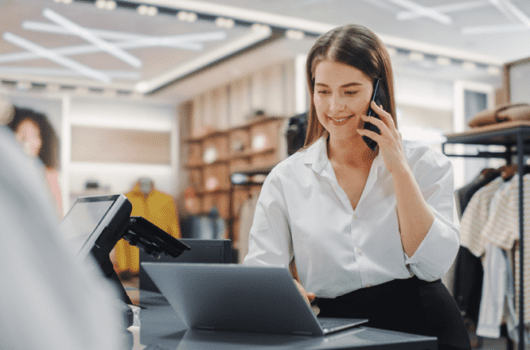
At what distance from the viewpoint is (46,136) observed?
1022 cm

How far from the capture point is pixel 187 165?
10.9 metres

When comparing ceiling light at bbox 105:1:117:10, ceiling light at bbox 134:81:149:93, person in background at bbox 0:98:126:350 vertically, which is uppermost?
ceiling light at bbox 105:1:117:10

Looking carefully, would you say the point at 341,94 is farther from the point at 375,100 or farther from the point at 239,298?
the point at 239,298

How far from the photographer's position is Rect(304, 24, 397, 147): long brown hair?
4.05ft

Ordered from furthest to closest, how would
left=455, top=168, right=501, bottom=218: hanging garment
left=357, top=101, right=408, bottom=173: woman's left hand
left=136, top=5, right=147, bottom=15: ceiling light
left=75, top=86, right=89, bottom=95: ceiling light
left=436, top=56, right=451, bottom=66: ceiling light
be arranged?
left=75, top=86, right=89, bottom=95: ceiling light → left=436, top=56, right=451, bottom=66: ceiling light → left=136, top=5, right=147, bottom=15: ceiling light → left=455, top=168, right=501, bottom=218: hanging garment → left=357, top=101, right=408, bottom=173: woman's left hand

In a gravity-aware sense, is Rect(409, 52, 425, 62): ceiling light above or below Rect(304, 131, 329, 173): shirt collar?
above

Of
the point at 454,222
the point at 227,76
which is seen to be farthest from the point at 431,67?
the point at 454,222

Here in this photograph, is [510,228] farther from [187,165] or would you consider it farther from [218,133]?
[187,165]

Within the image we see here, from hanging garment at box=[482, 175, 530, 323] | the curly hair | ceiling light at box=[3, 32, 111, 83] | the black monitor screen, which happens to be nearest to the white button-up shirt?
the black monitor screen

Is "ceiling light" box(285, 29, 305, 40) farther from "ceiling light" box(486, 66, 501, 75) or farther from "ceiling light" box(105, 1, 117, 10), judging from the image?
"ceiling light" box(486, 66, 501, 75)

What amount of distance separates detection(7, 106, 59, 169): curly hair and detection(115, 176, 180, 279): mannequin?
4.83 metres

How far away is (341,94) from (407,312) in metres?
0.56

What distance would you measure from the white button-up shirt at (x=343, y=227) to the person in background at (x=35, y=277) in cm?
88

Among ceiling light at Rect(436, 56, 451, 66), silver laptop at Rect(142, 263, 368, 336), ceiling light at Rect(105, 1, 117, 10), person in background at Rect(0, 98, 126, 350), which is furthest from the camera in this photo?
ceiling light at Rect(436, 56, 451, 66)
